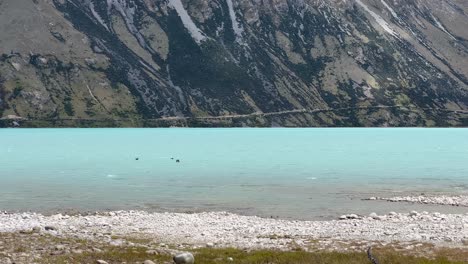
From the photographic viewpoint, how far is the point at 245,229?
41688mm

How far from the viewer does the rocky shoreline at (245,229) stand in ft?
120

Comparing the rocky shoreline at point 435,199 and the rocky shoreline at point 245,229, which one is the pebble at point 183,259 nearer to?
the rocky shoreline at point 245,229

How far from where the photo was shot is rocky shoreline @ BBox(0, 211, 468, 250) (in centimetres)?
3668

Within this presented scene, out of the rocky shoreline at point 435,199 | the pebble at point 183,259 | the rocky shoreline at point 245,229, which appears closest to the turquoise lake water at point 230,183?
the rocky shoreline at point 435,199

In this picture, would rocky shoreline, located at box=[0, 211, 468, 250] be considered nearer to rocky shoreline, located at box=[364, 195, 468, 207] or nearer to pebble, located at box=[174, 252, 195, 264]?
pebble, located at box=[174, 252, 195, 264]

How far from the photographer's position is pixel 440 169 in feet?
351

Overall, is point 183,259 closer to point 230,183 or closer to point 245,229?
point 245,229

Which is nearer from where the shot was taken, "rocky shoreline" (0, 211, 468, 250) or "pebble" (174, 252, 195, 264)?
"pebble" (174, 252, 195, 264)

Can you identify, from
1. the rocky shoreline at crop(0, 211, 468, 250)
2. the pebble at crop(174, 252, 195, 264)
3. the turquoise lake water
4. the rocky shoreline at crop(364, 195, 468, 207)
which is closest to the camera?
the pebble at crop(174, 252, 195, 264)

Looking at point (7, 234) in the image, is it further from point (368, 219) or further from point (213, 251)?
point (368, 219)

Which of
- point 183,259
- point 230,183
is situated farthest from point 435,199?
point 183,259

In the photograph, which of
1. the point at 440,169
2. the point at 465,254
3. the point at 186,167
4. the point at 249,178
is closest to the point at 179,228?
the point at 465,254

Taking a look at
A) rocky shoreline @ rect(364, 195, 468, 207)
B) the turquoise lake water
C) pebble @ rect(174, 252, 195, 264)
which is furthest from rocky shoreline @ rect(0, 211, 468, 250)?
rocky shoreline @ rect(364, 195, 468, 207)

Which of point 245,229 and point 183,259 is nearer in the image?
point 183,259
